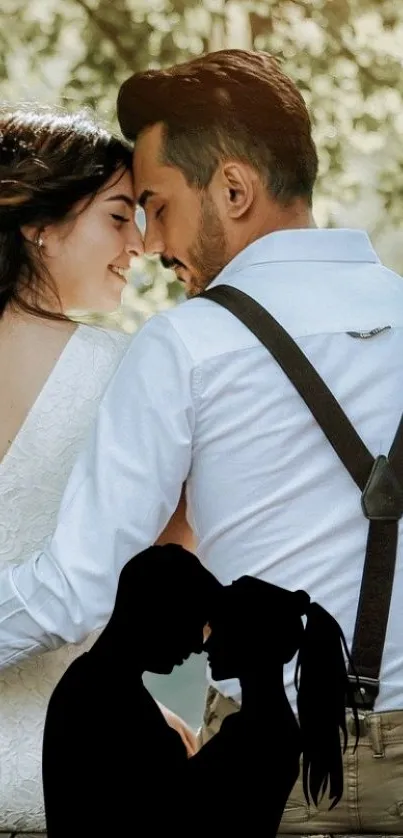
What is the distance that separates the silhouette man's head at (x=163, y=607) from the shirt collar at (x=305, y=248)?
2.85 feet

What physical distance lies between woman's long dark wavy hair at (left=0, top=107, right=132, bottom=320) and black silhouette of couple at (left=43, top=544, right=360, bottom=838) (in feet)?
4.01

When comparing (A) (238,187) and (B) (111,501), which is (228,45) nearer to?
(A) (238,187)

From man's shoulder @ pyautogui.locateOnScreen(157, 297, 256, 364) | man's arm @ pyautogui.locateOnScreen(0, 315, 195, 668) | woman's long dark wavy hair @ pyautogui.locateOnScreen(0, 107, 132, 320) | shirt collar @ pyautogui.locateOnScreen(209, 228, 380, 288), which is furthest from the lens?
woman's long dark wavy hair @ pyautogui.locateOnScreen(0, 107, 132, 320)

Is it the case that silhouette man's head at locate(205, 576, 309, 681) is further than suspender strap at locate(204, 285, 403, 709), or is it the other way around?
suspender strap at locate(204, 285, 403, 709)

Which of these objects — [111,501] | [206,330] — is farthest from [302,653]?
[206,330]

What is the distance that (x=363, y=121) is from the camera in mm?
4895

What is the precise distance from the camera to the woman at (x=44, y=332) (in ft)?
5.87

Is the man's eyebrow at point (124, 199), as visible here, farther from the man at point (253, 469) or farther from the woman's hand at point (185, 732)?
the woman's hand at point (185, 732)

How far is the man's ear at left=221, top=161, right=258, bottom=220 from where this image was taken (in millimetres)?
1906

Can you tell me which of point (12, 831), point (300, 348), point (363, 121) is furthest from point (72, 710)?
point (363, 121)

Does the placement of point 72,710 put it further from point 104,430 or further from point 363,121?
point 363,121

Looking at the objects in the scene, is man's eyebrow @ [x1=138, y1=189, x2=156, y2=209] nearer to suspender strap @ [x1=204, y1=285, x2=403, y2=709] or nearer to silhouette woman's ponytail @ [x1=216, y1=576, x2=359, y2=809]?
suspender strap @ [x1=204, y1=285, x2=403, y2=709]

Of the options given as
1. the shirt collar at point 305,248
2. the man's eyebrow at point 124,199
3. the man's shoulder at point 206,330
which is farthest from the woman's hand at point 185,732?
the man's eyebrow at point 124,199

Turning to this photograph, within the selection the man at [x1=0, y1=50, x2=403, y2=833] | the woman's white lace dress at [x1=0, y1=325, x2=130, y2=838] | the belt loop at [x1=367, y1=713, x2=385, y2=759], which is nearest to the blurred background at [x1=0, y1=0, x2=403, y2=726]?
the woman's white lace dress at [x1=0, y1=325, x2=130, y2=838]
